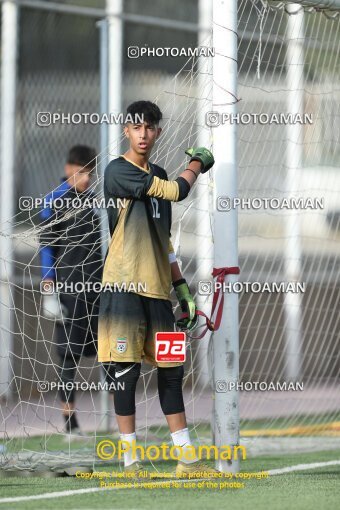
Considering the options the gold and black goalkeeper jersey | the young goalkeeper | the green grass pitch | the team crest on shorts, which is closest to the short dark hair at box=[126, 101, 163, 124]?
the young goalkeeper

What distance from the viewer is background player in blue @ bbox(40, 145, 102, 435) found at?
7465mm

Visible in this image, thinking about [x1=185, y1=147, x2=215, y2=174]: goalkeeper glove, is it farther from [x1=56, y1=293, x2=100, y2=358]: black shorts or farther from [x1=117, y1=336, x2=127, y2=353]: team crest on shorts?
[x1=56, y1=293, x2=100, y2=358]: black shorts

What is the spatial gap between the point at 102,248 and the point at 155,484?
7.67 feet

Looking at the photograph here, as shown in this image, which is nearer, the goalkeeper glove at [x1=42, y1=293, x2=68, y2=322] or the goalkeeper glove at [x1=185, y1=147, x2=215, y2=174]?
the goalkeeper glove at [x1=185, y1=147, x2=215, y2=174]

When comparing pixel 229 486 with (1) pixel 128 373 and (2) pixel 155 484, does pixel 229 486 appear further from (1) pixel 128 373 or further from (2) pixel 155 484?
(1) pixel 128 373

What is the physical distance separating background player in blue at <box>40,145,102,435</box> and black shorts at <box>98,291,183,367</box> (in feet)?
4.58

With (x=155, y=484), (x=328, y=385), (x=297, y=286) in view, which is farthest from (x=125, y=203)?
(x=328, y=385)

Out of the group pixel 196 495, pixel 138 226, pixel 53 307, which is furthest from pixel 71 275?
pixel 196 495

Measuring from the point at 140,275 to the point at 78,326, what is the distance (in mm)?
1849

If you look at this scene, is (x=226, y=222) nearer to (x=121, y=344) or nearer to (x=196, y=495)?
(x=121, y=344)

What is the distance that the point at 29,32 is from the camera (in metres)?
10.5

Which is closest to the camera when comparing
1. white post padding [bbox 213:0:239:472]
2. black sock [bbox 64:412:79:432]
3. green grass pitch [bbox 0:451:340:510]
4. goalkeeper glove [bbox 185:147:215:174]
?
green grass pitch [bbox 0:451:340:510]

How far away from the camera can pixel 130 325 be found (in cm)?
588


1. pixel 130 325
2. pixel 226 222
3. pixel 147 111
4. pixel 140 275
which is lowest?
pixel 130 325
